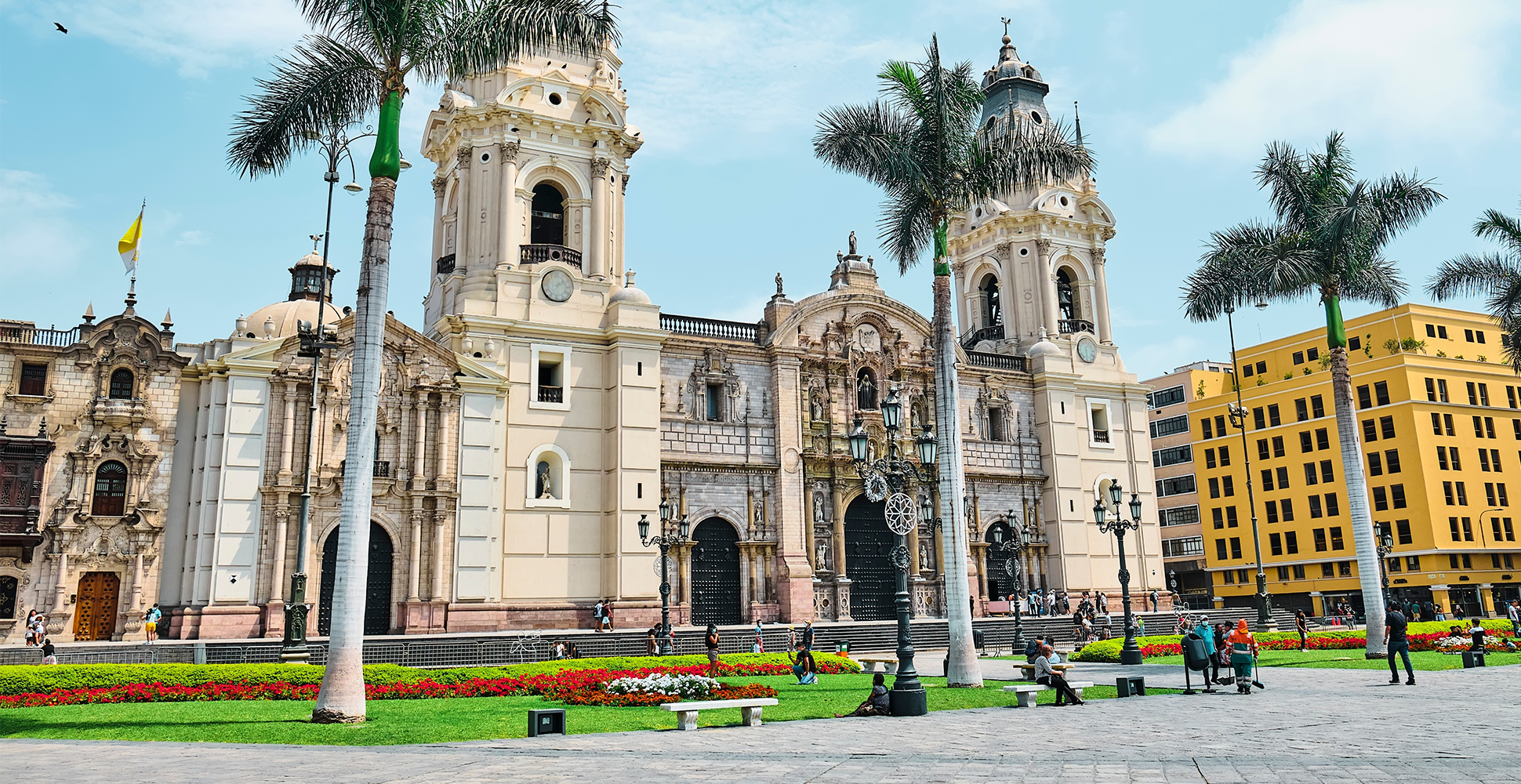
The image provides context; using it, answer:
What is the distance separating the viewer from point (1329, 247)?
28.5 metres

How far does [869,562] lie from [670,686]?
23468mm

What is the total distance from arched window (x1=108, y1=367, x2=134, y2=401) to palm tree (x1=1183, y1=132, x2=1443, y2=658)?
31441mm

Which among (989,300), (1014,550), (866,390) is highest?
(989,300)

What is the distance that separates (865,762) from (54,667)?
16.0m

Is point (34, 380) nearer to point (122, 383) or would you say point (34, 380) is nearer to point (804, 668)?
point (122, 383)

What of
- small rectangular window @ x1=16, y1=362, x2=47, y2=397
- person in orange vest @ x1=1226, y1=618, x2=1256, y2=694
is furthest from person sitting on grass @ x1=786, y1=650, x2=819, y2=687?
small rectangular window @ x1=16, y1=362, x2=47, y2=397

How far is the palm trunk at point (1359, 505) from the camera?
26.0 m

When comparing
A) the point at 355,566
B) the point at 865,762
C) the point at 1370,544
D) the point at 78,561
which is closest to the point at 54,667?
the point at 355,566

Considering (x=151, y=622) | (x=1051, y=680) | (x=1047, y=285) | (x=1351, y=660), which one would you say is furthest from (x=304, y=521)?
(x=1047, y=285)

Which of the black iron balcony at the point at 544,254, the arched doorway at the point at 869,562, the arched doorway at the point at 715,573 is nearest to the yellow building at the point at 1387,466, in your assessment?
the arched doorway at the point at 869,562

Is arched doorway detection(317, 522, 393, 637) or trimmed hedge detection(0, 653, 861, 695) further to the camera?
arched doorway detection(317, 522, 393, 637)

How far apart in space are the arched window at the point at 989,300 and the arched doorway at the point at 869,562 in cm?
1420

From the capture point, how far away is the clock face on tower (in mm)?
48094

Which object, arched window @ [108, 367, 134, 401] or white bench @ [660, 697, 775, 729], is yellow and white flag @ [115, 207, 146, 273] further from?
white bench @ [660, 697, 775, 729]
